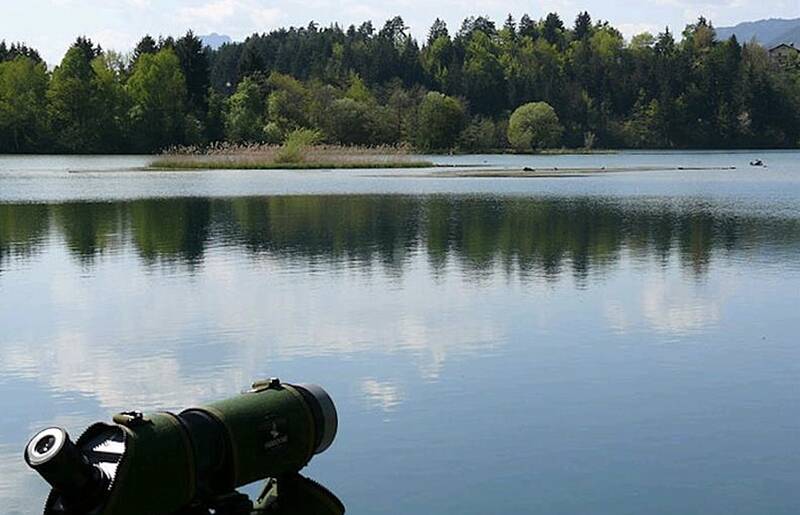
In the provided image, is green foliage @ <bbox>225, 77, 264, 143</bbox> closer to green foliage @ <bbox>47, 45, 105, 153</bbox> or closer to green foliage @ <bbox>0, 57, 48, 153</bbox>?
green foliage @ <bbox>47, 45, 105, 153</bbox>

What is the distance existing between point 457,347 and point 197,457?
289 inches

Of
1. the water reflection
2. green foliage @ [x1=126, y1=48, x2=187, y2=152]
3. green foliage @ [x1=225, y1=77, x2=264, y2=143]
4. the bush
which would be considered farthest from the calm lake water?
the bush

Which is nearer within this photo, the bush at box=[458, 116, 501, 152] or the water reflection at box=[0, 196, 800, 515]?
the water reflection at box=[0, 196, 800, 515]

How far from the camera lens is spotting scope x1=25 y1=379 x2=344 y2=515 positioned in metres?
5.06

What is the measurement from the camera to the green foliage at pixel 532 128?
11594 cm

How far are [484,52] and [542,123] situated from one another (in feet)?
129

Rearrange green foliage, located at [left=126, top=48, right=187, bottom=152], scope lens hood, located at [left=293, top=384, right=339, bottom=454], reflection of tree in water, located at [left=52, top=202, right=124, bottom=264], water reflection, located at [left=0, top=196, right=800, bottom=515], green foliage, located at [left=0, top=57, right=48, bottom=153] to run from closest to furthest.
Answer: scope lens hood, located at [left=293, top=384, right=339, bottom=454] < water reflection, located at [left=0, top=196, right=800, bottom=515] < reflection of tree in water, located at [left=52, top=202, right=124, bottom=264] < green foliage, located at [left=0, top=57, right=48, bottom=153] < green foliage, located at [left=126, top=48, right=187, bottom=152]

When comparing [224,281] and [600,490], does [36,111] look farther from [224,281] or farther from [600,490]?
[600,490]

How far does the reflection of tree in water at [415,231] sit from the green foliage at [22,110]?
63.6 metres

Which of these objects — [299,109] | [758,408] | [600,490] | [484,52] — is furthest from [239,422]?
[484,52]

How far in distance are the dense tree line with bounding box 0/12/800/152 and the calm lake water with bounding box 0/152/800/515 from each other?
69.0 m

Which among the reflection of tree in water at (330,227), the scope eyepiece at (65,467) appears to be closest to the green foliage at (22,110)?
the reflection of tree in water at (330,227)

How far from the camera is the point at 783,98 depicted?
466ft

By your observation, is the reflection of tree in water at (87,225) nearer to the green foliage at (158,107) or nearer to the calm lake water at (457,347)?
the calm lake water at (457,347)
